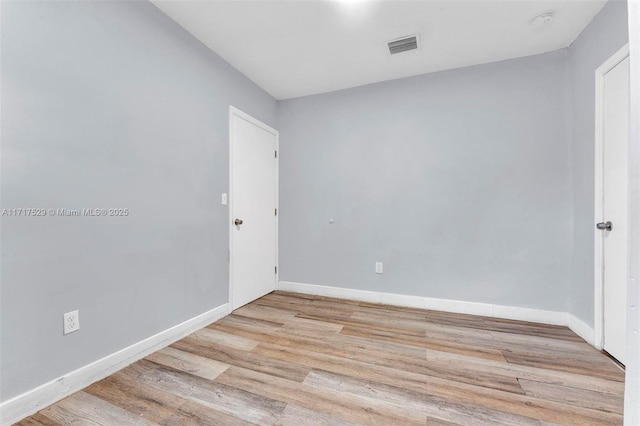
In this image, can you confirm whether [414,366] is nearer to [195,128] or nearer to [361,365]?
[361,365]

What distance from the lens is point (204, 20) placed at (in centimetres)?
210

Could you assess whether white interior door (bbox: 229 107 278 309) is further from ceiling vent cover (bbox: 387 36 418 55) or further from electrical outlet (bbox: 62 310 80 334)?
ceiling vent cover (bbox: 387 36 418 55)

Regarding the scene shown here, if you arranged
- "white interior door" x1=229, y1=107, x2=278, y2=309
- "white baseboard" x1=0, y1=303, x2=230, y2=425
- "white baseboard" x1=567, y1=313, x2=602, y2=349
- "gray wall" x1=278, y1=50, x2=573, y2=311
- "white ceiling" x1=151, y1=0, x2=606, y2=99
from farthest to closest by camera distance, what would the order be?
1. "white interior door" x1=229, y1=107, x2=278, y2=309
2. "gray wall" x1=278, y1=50, x2=573, y2=311
3. "white baseboard" x1=567, y1=313, x2=602, y2=349
4. "white ceiling" x1=151, y1=0, x2=606, y2=99
5. "white baseboard" x1=0, y1=303, x2=230, y2=425

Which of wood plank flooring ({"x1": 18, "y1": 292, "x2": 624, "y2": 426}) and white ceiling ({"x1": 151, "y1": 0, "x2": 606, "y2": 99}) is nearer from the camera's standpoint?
wood plank flooring ({"x1": 18, "y1": 292, "x2": 624, "y2": 426})

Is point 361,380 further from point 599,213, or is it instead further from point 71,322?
point 599,213

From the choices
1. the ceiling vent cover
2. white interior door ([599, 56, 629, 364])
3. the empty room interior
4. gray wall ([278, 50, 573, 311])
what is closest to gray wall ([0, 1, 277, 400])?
the empty room interior

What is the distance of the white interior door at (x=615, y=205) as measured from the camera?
180 cm

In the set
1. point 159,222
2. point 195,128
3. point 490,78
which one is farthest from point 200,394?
point 490,78

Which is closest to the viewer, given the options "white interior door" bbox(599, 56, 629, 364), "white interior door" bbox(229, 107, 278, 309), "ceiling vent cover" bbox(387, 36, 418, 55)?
"white interior door" bbox(599, 56, 629, 364)

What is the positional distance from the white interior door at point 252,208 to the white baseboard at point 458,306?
0.54 m

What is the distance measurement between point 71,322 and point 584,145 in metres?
3.93

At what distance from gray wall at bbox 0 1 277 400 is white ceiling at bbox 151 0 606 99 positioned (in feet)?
1.13

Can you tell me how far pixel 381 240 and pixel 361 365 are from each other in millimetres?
1510

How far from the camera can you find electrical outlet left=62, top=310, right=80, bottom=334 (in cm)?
150
